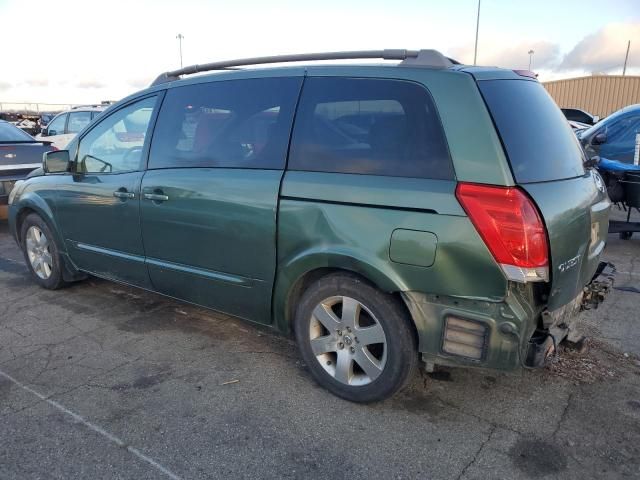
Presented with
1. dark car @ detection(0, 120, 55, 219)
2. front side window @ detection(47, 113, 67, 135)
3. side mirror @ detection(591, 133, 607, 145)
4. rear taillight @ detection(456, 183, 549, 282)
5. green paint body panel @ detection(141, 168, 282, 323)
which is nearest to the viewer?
rear taillight @ detection(456, 183, 549, 282)

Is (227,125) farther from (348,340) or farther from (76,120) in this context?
(76,120)

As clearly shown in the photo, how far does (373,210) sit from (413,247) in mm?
285

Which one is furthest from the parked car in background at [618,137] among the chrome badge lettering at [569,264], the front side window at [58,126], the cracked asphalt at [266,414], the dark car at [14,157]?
the front side window at [58,126]

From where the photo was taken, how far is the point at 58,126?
43.3ft

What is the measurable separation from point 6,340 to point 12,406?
Answer: 1080 mm

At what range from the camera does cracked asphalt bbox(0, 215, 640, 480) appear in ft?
8.27

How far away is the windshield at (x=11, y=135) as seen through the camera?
795 cm

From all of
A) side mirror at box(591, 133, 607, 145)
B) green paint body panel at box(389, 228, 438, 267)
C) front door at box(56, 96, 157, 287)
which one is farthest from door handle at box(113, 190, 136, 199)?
side mirror at box(591, 133, 607, 145)

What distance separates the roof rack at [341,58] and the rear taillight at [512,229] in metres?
0.78

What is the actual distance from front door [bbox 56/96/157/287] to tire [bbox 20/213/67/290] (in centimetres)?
31

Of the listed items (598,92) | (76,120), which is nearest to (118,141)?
(76,120)

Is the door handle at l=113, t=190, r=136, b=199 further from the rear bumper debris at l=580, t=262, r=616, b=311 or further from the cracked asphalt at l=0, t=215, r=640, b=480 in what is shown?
the rear bumper debris at l=580, t=262, r=616, b=311

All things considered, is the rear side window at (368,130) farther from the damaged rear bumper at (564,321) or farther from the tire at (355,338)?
the damaged rear bumper at (564,321)

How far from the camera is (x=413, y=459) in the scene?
2.56 metres
